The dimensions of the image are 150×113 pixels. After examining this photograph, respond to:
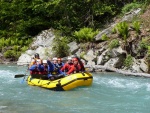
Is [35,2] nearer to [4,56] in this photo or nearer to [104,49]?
[4,56]

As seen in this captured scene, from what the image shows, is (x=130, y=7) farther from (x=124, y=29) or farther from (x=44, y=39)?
(x=44, y=39)

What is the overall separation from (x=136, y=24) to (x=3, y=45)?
37.3 ft

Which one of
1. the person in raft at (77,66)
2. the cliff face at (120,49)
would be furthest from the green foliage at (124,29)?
the person in raft at (77,66)

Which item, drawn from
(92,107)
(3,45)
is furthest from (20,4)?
(92,107)

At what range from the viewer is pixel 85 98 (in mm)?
11039

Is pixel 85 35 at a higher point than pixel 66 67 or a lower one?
higher

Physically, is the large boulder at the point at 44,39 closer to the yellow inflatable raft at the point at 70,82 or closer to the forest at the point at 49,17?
the forest at the point at 49,17

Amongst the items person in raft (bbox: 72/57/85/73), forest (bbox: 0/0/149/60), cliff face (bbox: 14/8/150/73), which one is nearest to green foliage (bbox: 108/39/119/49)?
cliff face (bbox: 14/8/150/73)

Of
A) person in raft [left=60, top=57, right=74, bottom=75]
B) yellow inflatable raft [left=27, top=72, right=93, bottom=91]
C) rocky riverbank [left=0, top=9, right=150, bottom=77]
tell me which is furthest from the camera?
rocky riverbank [left=0, top=9, right=150, bottom=77]

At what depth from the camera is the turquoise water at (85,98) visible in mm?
9484

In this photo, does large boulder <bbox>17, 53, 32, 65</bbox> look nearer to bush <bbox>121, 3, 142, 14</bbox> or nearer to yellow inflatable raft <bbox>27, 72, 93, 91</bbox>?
bush <bbox>121, 3, 142, 14</bbox>

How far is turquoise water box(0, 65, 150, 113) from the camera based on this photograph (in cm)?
948

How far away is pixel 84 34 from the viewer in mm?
20531

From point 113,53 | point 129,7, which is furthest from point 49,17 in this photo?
point 113,53
